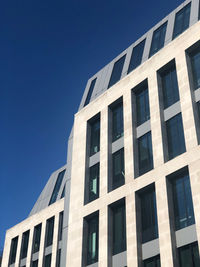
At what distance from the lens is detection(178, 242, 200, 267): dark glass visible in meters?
22.8

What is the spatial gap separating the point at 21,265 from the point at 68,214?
17952 millimetres

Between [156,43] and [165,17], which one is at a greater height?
[165,17]

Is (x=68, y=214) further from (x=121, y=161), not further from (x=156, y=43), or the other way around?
(x=156, y=43)

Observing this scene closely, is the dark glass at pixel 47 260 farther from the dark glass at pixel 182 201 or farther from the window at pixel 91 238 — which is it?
the dark glass at pixel 182 201

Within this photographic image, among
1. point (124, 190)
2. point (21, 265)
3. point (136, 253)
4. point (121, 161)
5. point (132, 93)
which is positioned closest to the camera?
point (136, 253)

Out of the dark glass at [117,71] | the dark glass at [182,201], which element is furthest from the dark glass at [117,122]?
the dark glass at [182,201]

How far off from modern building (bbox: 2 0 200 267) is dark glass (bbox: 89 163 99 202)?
94mm

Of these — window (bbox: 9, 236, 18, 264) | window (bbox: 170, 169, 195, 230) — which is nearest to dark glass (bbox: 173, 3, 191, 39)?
window (bbox: 170, 169, 195, 230)

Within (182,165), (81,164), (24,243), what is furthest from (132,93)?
(24,243)

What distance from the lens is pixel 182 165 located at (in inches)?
1019

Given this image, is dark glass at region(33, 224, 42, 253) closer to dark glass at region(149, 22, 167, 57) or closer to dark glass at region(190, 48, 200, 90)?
dark glass at region(149, 22, 167, 57)

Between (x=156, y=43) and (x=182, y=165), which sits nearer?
(x=182, y=165)

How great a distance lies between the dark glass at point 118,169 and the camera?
30344 millimetres

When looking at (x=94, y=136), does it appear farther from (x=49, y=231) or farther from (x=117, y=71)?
(x=49, y=231)
